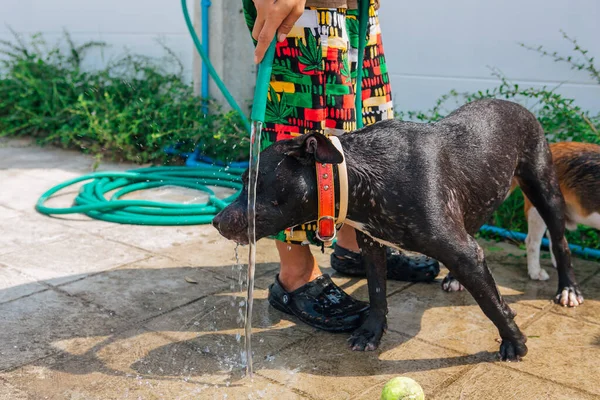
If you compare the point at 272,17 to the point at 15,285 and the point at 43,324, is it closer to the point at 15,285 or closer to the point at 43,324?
the point at 43,324

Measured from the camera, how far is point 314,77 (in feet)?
10.4

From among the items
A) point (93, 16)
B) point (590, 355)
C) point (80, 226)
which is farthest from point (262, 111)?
point (93, 16)

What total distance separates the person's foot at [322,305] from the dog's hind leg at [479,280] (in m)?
0.65

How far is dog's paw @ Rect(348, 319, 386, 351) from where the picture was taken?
311cm

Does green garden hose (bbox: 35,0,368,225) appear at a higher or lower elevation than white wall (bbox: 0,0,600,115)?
lower

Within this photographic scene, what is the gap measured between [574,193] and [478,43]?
87.2 inches

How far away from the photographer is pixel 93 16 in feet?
28.4

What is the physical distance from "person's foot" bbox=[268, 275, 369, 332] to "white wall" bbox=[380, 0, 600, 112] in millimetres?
2936

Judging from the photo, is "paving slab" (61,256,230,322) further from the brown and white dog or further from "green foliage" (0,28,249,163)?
"green foliage" (0,28,249,163)

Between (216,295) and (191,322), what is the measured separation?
14.2 inches

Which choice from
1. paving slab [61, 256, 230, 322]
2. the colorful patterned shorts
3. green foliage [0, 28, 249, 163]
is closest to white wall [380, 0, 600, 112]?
green foliage [0, 28, 249, 163]

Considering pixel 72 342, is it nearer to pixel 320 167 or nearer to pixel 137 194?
pixel 320 167

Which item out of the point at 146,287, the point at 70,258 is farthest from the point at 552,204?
the point at 70,258

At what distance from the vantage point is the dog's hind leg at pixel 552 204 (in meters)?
3.53
